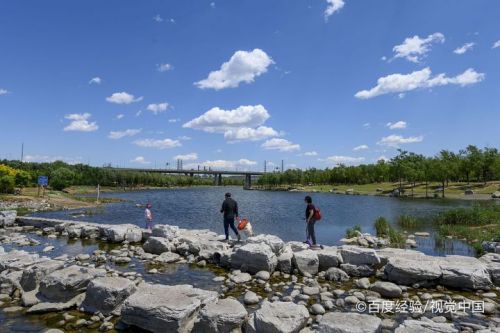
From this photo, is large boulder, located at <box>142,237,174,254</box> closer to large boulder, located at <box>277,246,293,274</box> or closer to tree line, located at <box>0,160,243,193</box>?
large boulder, located at <box>277,246,293,274</box>

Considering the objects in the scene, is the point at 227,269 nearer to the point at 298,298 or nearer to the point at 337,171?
the point at 298,298

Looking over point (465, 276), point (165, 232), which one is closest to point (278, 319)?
point (465, 276)

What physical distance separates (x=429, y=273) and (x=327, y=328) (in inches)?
296

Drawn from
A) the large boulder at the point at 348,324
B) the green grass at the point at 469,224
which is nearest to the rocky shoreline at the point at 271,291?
the large boulder at the point at 348,324

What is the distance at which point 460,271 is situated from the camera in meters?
13.8

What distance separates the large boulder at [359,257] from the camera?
15.8m

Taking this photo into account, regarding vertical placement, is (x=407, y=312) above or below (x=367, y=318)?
below

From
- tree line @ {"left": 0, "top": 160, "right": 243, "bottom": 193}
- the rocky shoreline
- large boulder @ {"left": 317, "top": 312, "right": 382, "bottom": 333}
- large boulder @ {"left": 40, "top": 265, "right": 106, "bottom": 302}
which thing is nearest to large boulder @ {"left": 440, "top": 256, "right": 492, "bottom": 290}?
the rocky shoreline

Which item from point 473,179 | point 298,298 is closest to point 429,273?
point 298,298

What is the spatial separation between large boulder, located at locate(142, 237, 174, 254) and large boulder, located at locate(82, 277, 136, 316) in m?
8.22

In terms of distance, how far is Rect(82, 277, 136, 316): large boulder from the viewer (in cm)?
1120

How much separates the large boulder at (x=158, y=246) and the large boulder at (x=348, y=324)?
42.0 ft

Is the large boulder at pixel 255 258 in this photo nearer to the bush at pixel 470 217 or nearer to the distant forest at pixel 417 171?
the bush at pixel 470 217

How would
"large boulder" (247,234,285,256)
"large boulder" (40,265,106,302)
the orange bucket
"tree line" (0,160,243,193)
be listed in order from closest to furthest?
"large boulder" (40,265,106,302), "large boulder" (247,234,285,256), the orange bucket, "tree line" (0,160,243,193)
